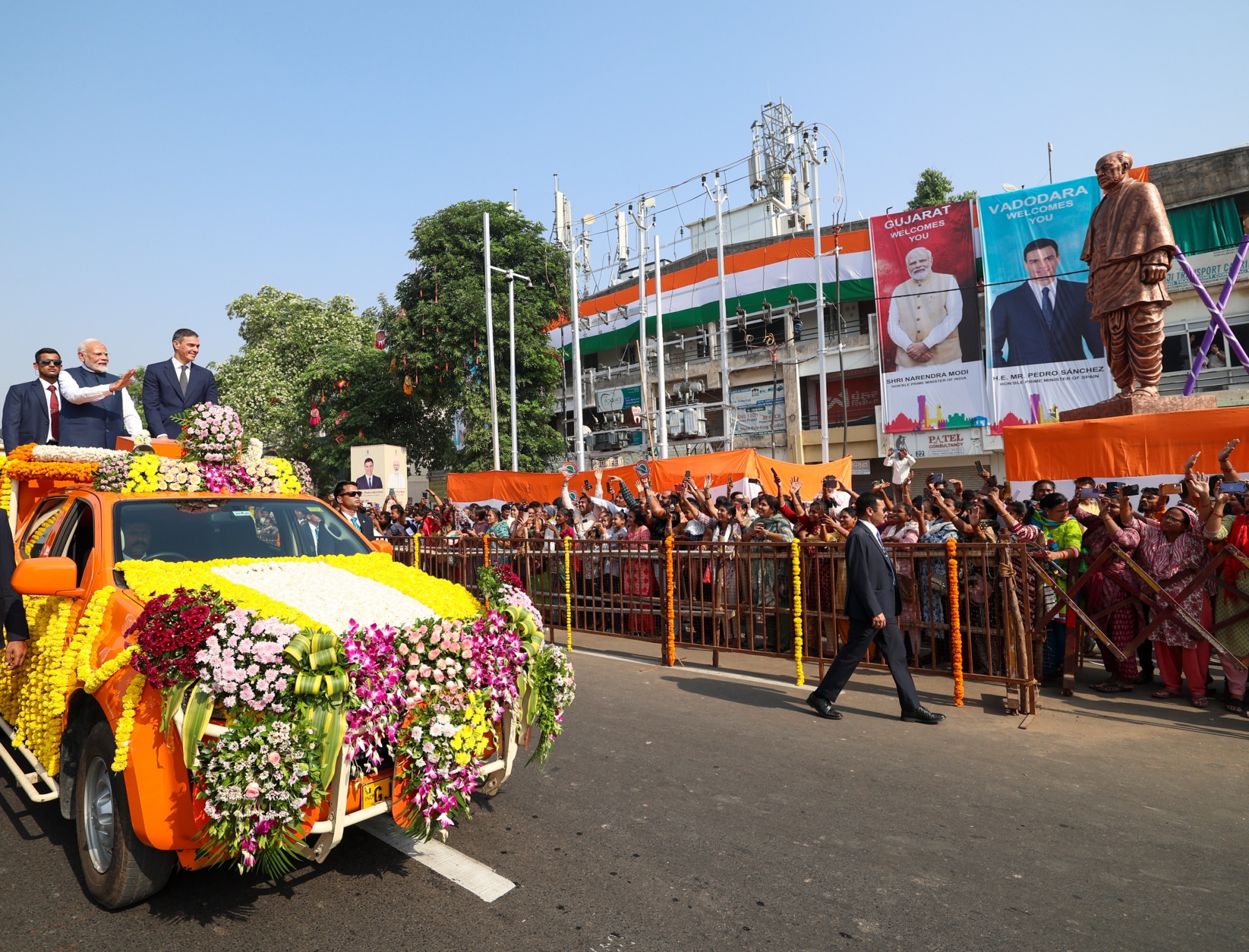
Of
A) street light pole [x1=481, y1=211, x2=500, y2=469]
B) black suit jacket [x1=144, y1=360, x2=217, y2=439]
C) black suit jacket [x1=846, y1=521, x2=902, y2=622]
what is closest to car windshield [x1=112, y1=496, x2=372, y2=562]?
black suit jacket [x1=144, y1=360, x2=217, y2=439]

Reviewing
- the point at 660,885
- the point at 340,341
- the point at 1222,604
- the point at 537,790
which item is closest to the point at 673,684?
the point at 537,790

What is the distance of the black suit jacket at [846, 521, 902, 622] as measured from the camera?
22.6 feet

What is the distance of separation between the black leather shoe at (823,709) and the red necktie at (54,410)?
6.62 meters

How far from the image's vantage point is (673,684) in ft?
27.2

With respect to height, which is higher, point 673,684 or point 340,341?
point 340,341

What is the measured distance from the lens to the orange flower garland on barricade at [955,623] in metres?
7.21

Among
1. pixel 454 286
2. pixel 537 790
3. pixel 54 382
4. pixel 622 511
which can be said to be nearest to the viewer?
pixel 537 790

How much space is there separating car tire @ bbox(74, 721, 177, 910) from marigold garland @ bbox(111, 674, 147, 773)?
6.3 inches

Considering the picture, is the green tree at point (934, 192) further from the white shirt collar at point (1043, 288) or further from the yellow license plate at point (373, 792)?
the yellow license plate at point (373, 792)

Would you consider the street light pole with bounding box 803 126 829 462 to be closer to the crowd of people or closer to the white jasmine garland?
the crowd of people

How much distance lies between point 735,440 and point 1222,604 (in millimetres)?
26926

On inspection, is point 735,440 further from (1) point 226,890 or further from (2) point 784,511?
(1) point 226,890

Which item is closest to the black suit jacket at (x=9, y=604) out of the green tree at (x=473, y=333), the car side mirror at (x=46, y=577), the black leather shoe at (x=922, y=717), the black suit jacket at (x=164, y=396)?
the car side mirror at (x=46, y=577)

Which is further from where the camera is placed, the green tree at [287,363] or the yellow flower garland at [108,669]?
the green tree at [287,363]
